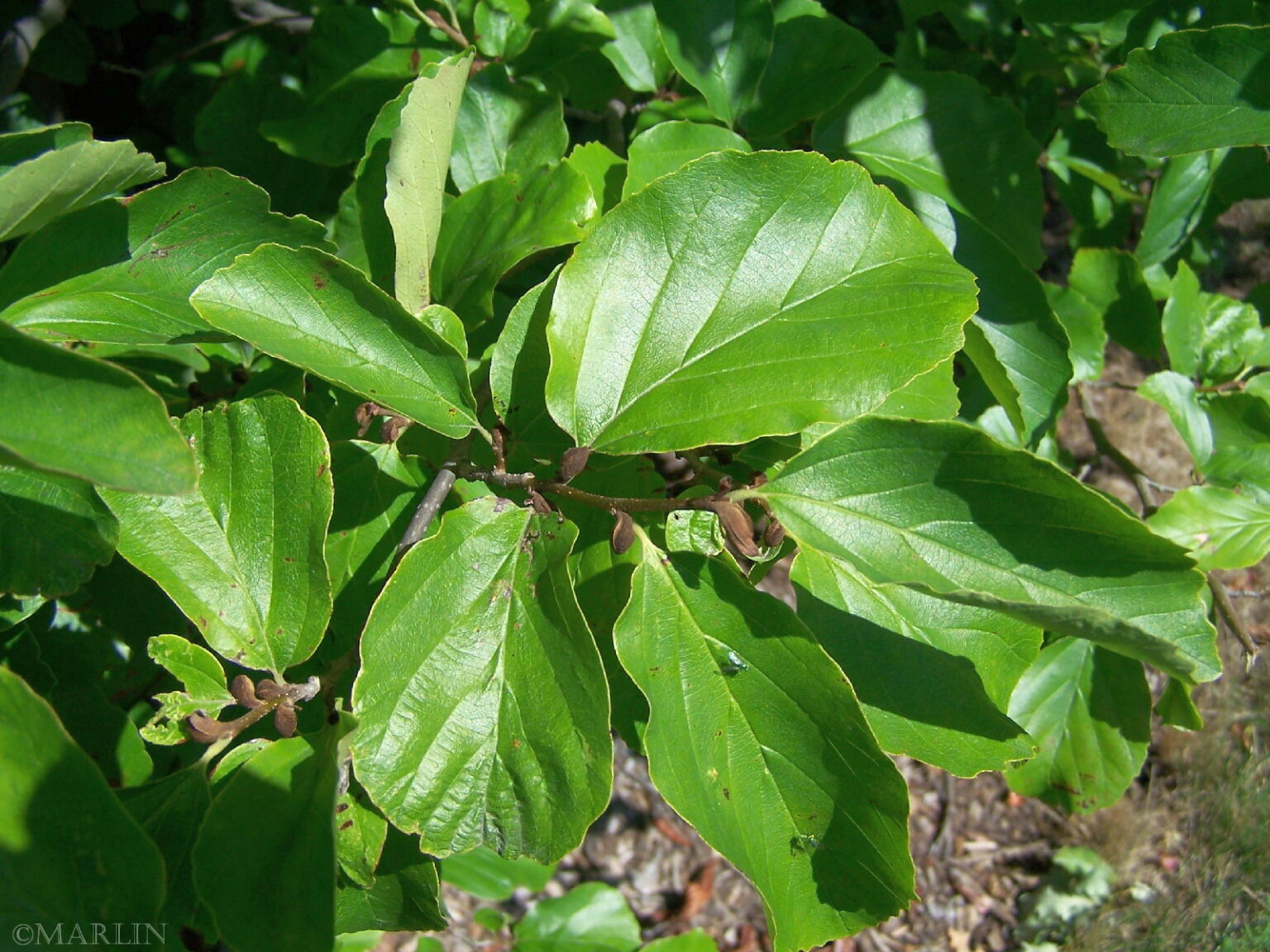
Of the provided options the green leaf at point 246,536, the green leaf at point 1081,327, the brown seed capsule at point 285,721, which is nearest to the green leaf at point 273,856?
the brown seed capsule at point 285,721

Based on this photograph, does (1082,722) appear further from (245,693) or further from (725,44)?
(245,693)

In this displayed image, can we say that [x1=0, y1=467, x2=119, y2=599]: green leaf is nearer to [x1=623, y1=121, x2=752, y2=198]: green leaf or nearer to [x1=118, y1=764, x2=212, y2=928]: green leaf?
[x1=118, y1=764, x2=212, y2=928]: green leaf

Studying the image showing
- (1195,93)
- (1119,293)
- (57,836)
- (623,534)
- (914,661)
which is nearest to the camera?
(57,836)

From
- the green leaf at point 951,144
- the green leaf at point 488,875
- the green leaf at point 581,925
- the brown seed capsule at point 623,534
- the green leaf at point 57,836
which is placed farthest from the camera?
the green leaf at point 581,925

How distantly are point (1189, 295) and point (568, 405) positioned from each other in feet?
4.57

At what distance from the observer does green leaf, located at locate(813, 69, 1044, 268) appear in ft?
4.66

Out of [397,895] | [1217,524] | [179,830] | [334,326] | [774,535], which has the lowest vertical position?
[397,895]

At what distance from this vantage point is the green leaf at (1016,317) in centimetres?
133

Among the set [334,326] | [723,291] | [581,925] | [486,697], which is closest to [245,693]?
[486,697]

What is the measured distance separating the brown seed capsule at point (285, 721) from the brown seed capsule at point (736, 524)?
490 millimetres

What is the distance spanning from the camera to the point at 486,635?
912mm

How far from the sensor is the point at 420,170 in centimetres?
103

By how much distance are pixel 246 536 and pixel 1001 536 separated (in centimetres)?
79

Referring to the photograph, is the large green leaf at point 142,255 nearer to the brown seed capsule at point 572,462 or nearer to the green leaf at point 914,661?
the brown seed capsule at point 572,462
